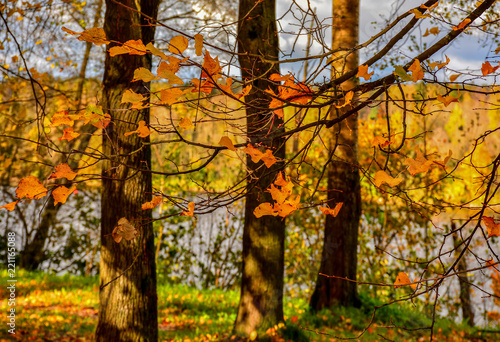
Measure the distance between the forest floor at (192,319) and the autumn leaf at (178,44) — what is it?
3.62m

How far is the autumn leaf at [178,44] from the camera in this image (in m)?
1.18

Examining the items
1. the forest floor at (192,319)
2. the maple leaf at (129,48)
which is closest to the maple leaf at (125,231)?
the maple leaf at (129,48)

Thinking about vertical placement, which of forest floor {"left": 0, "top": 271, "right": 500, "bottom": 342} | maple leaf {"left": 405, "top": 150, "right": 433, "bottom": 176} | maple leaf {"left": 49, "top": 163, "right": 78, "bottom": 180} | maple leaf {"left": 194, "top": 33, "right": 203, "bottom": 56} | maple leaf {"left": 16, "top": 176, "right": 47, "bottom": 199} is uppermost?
maple leaf {"left": 194, "top": 33, "right": 203, "bottom": 56}

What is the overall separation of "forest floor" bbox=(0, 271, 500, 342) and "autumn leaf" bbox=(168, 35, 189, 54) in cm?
362

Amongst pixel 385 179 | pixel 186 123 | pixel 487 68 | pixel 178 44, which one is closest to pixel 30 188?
pixel 186 123

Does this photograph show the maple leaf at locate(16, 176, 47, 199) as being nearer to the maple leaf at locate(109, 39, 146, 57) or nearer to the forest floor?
the maple leaf at locate(109, 39, 146, 57)

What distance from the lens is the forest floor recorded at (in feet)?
15.3

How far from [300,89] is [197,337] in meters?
3.74

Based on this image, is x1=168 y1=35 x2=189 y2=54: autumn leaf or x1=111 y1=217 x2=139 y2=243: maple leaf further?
x1=111 y1=217 x2=139 y2=243: maple leaf

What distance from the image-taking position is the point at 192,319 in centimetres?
543

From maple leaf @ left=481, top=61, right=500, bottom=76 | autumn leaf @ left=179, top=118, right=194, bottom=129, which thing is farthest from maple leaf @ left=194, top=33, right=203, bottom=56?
maple leaf @ left=481, top=61, right=500, bottom=76

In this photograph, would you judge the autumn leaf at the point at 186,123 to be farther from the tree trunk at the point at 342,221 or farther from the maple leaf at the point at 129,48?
the tree trunk at the point at 342,221

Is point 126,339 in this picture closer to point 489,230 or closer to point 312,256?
point 489,230

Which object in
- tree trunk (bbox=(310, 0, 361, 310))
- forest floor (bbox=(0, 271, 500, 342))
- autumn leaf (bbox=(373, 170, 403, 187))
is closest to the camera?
autumn leaf (bbox=(373, 170, 403, 187))
